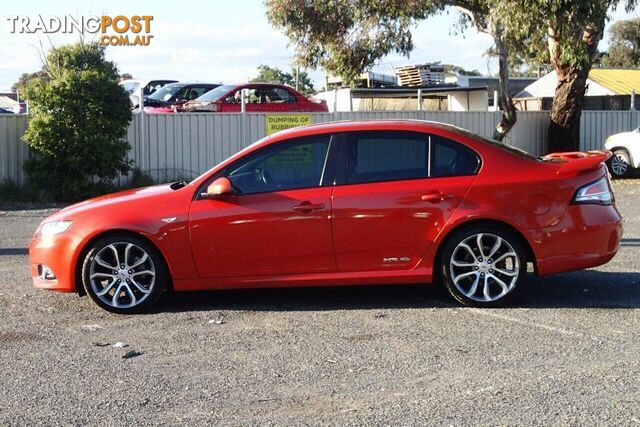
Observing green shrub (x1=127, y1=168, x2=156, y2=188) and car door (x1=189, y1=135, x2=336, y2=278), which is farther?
green shrub (x1=127, y1=168, x2=156, y2=188)

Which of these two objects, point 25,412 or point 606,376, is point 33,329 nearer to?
point 25,412

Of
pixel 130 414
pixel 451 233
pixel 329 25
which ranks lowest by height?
pixel 130 414

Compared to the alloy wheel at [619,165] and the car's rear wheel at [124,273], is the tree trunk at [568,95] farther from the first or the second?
the car's rear wheel at [124,273]

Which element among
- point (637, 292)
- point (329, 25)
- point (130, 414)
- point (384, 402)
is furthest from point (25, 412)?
point (329, 25)

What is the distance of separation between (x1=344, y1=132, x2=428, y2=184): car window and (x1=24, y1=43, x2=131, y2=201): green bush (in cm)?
1005

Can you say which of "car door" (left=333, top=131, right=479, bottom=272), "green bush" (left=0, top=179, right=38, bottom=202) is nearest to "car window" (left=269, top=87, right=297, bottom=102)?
"green bush" (left=0, top=179, right=38, bottom=202)

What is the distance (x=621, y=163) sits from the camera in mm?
22547

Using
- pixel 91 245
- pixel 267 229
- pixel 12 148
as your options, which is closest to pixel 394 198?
pixel 267 229

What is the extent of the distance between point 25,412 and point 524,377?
2.90 m

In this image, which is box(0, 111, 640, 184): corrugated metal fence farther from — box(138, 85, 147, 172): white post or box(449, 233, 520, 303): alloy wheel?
box(449, 233, 520, 303): alloy wheel

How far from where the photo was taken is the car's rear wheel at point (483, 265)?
7.21 m

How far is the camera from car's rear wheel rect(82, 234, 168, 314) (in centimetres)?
722

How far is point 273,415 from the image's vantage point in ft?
15.9

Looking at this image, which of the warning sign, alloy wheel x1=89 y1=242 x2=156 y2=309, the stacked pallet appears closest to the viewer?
alloy wheel x1=89 y1=242 x2=156 y2=309
